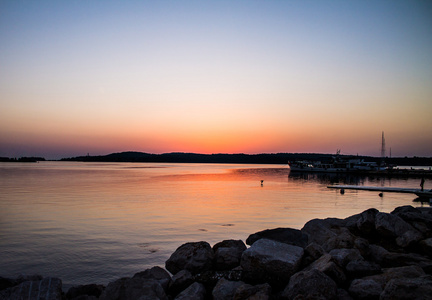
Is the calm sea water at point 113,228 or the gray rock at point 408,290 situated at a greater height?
the gray rock at point 408,290

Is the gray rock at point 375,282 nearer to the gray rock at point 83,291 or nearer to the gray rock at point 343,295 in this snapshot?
the gray rock at point 343,295

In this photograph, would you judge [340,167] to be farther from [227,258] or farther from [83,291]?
[83,291]

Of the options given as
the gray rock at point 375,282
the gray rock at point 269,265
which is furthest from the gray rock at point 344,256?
the gray rock at point 269,265

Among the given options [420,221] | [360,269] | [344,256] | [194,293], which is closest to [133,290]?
[194,293]

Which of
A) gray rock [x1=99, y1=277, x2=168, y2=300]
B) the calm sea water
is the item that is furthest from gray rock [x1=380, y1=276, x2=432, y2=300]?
the calm sea water

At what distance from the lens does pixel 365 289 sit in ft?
20.4

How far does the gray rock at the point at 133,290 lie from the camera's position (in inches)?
249

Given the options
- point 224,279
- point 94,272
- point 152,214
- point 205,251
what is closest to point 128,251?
point 94,272

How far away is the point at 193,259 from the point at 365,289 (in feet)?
14.0

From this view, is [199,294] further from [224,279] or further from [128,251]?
[128,251]

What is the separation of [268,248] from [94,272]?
576cm

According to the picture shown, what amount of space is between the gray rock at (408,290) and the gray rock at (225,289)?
281cm

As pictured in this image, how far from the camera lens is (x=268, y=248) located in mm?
7633

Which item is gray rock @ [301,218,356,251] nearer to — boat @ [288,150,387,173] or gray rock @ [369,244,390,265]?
gray rock @ [369,244,390,265]
